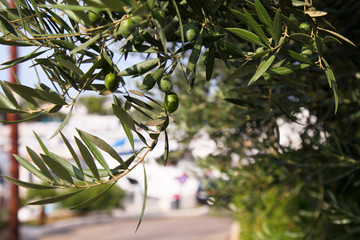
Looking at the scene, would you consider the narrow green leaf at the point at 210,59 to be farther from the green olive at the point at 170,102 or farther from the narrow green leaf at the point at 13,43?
the narrow green leaf at the point at 13,43

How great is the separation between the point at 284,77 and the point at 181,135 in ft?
7.46

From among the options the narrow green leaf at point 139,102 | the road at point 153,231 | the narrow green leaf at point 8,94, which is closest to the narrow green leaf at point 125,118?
the narrow green leaf at point 139,102

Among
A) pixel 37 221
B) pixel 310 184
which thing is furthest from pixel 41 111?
pixel 37 221

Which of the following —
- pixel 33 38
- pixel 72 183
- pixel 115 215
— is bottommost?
pixel 115 215

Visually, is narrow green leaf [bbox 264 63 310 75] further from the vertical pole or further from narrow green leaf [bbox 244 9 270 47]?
the vertical pole

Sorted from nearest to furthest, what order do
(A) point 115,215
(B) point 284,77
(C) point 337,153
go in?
(B) point 284,77, (C) point 337,153, (A) point 115,215

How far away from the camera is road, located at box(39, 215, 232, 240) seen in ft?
40.8

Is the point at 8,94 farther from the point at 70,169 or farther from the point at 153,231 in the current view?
the point at 153,231

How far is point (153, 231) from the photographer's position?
13.7 m

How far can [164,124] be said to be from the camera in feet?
2.34

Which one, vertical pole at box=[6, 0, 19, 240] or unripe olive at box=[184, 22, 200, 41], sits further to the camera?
vertical pole at box=[6, 0, 19, 240]

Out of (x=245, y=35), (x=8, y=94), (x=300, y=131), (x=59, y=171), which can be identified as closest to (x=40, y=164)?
(x=59, y=171)

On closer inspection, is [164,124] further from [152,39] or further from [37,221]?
[37,221]

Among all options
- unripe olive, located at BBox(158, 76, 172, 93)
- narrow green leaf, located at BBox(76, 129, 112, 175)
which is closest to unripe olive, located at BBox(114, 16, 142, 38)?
unripe olive, located at BBox(158, 76, 172, 93)
